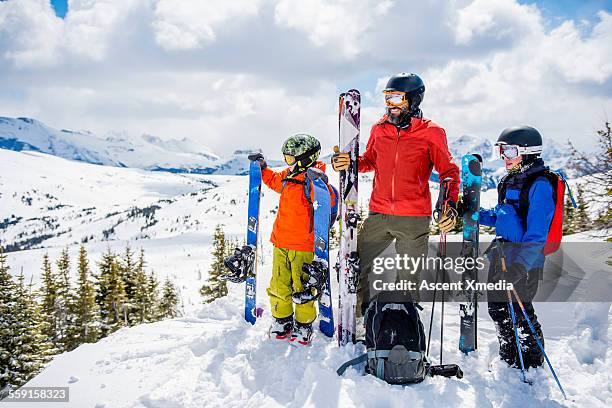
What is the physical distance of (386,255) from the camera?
496 centimetres

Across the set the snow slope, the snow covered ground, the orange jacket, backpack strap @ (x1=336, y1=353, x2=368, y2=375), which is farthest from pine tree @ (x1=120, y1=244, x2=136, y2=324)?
backpack strap @ (x1=336, y1=353, x2=368, y2=375)

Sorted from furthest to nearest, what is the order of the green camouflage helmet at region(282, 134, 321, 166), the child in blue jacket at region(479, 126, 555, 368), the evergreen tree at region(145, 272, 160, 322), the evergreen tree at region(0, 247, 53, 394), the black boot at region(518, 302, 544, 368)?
the evergreen tree at region(145, 272, 160, 322) < the evergreen tree at region(0, 247, 53, 394) < the green camouflage helmet at region(282, 134, 321, 166) < the black boot at region(518, 302, 544, 368) < the child in blue jacket at region(479, 126, 555, 368)

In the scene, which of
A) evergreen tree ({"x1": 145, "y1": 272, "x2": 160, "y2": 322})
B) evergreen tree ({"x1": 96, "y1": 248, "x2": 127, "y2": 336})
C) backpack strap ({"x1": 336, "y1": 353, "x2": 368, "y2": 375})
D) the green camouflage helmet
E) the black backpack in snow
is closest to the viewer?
the black backpack in snow

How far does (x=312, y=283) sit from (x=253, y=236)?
1560mm

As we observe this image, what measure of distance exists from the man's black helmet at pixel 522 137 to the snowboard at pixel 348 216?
1800 millimetres

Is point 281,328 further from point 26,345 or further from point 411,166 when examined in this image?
point 26,345

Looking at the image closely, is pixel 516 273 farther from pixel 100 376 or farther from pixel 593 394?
pixel 100 376

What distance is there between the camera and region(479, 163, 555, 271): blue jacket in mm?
4074

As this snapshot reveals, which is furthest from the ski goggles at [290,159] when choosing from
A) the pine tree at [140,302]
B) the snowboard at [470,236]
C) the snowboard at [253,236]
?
the pine tree at [140,302]

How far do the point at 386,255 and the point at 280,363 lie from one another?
6.13 feet

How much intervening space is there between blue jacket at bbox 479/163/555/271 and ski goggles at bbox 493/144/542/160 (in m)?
0.26

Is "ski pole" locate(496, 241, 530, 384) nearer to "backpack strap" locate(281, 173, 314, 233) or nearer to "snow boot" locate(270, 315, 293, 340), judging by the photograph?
"backpack strap" locate(281, 173, 314, 233)

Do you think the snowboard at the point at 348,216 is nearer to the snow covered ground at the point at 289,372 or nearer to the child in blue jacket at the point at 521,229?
the snow covered ground at the point at 289,372

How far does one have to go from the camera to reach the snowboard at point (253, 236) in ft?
19.7
